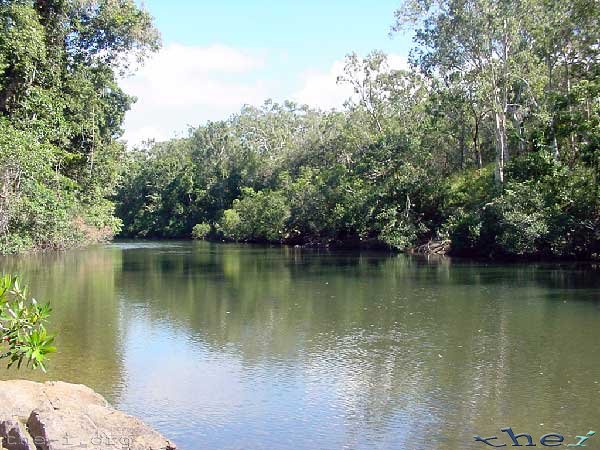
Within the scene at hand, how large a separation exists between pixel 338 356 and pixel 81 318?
789 centimetres

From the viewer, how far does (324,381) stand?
1195cm

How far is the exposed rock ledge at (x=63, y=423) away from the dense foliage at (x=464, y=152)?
77.4ft

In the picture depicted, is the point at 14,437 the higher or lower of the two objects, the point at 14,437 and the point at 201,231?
the lower

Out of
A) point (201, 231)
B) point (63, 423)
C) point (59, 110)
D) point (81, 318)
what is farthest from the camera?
point (201, 231)

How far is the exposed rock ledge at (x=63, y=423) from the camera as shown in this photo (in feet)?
22.0

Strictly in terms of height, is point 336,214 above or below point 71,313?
above

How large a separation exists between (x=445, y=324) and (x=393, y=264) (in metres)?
17.7

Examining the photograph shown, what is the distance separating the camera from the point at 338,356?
546 inches

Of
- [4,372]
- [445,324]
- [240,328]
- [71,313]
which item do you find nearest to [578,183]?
[445,324]

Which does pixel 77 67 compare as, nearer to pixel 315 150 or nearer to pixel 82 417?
pixel 82 417

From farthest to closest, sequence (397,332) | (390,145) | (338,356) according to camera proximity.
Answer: (390,145), (397,332), (338,356)

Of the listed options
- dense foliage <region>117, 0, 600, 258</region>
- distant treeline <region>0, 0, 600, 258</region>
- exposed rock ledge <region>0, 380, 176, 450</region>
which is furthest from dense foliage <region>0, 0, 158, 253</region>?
dense foliage <region>117, 0, 600, 258</region>

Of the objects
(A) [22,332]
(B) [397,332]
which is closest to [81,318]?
(B) [397,332]

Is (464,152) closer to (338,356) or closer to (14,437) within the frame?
(338,356)
